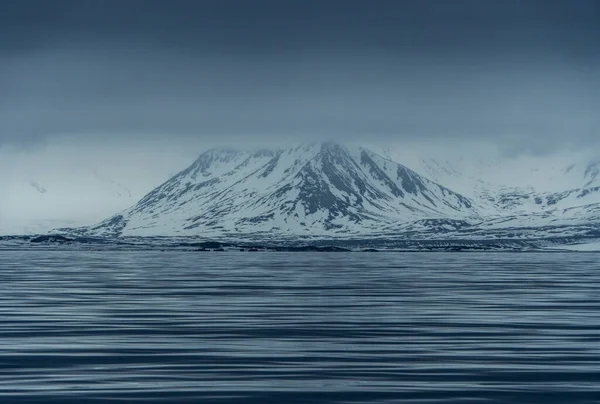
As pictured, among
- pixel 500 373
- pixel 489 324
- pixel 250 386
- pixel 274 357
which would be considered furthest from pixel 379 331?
pixel 250 386

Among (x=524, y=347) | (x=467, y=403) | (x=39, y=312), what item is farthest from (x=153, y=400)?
(x=39, y=312)

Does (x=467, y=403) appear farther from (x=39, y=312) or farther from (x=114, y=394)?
(x=39, y=312)

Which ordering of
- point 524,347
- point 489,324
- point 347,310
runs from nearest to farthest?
point 524,347 < point 489,324 < point 347,310

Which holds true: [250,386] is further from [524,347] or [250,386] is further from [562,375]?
[524,347]

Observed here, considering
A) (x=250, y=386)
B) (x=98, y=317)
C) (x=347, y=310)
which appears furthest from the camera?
(x=347, y=310)

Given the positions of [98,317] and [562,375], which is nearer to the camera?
[562,375]

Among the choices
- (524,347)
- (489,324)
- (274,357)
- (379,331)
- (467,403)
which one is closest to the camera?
(467,403)
